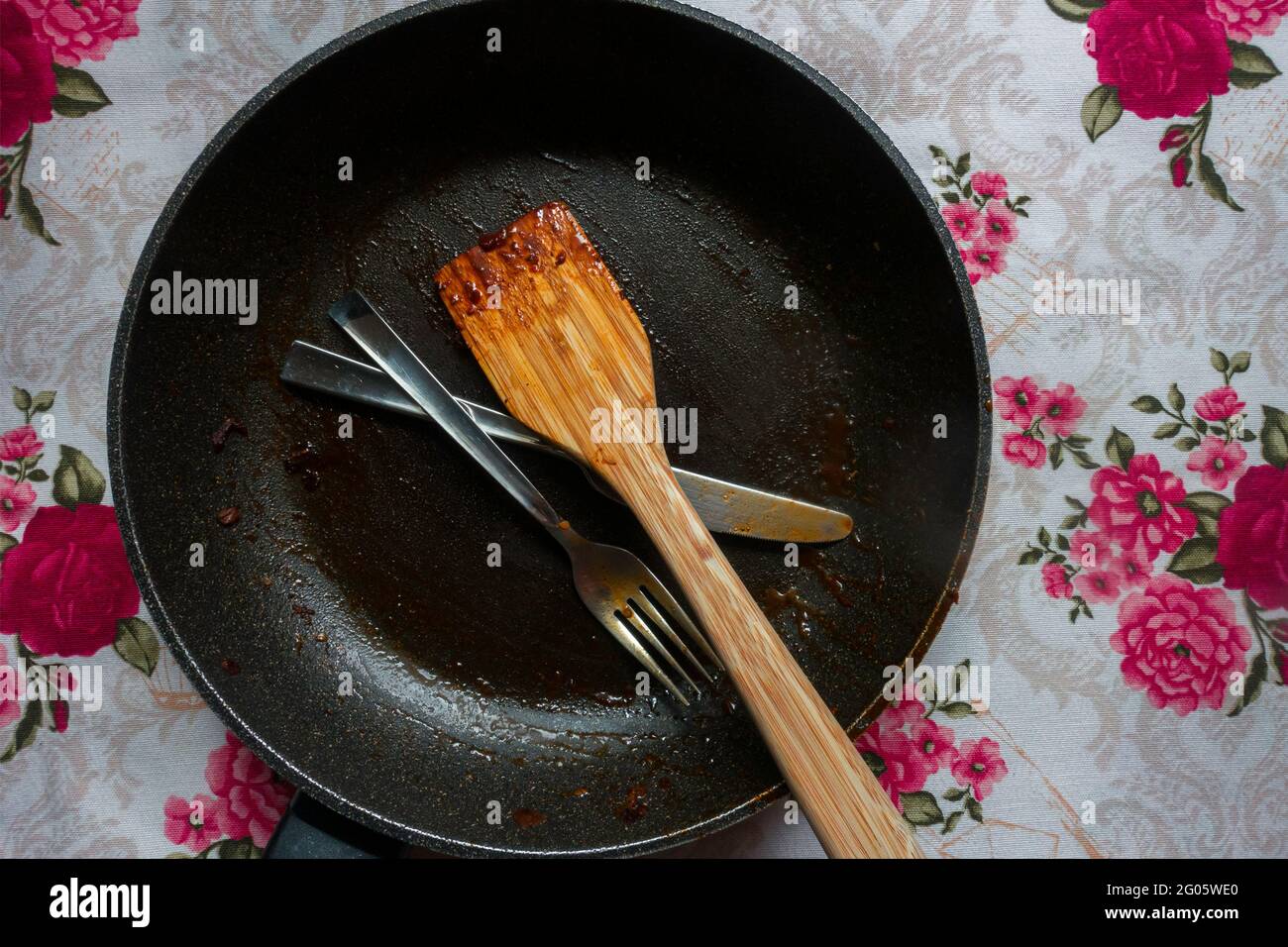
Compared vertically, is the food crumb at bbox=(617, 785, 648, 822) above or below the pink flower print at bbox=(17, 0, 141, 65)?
below

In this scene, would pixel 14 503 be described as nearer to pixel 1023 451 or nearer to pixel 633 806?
pixel 633 806

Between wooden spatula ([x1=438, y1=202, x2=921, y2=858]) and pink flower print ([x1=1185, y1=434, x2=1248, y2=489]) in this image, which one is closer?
wooden spatula ([x1=438, y1=202, x2=921, y2=858])

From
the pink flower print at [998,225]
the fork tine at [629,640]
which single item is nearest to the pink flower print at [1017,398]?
the pink flower print at [998,225]

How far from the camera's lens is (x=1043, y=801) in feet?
2.78

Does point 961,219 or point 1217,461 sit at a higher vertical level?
point 961,219

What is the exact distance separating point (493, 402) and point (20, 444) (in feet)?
1.39

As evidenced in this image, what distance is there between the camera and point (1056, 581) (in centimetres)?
86

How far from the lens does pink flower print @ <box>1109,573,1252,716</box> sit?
863mm

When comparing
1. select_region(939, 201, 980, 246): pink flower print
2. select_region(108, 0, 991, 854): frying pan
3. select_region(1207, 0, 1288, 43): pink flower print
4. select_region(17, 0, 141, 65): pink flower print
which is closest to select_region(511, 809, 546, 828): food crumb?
select_region(108, 0, 991, 854): frying pan

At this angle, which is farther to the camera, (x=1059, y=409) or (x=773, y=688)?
(x=1059, y=409)

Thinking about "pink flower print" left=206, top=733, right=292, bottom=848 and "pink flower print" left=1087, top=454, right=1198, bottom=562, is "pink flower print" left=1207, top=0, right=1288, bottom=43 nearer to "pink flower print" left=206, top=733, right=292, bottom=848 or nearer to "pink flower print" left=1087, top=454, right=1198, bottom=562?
"pink flower print" left=1087, top=454, right=1198, bottom=562

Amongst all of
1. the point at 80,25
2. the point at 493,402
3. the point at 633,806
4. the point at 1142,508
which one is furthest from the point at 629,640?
the point at 80,25

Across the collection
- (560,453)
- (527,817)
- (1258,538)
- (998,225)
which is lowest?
(527,817)

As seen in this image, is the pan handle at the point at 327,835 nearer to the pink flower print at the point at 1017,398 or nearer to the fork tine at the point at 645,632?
the fork tine at the point at 645,632
